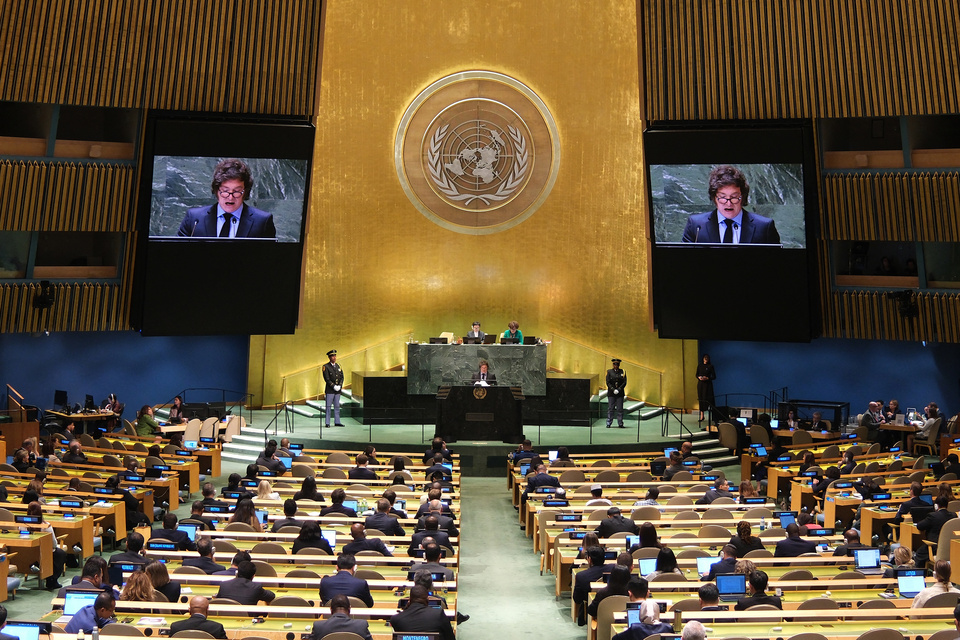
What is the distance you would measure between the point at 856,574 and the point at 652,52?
12.6 m

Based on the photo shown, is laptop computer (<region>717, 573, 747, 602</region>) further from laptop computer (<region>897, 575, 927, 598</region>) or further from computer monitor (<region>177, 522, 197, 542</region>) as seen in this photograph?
computer monitor (<region>177, 522, 197, 542</region>)

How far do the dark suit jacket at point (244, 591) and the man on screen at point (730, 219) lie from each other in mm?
12806

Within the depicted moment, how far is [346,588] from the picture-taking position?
29.6 feet

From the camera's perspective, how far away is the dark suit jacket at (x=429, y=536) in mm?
11203

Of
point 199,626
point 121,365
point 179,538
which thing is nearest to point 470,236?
point 121,365

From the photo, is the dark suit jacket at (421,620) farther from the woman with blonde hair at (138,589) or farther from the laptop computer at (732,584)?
the laptop computer at (732,584)

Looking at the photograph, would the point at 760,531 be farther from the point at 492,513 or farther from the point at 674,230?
the point at 674,230

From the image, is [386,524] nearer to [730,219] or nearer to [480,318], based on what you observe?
[730,219]

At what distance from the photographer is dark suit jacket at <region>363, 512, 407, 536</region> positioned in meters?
11.9

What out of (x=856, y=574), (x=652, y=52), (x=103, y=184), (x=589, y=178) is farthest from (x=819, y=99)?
(x=103, y=184)

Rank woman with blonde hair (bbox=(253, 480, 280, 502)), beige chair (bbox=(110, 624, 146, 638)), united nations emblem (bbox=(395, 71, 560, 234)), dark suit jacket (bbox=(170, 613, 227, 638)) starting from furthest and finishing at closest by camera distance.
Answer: united nations emblem (bbox=(395, 71, 560, 234))
woman with blonde hair (bbox=(253, 480, 280, 502))
dark suit jacket (bbox=(170, 613, 227, 638))
beige chair (bbox=(110, 624, 146, 638))

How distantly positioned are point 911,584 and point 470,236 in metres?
16.8

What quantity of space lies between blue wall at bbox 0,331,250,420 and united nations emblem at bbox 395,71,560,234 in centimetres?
560

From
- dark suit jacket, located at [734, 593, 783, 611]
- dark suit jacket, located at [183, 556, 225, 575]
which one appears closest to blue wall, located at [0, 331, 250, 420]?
dark suit jacket, located at [183, 556, 225, 575]
